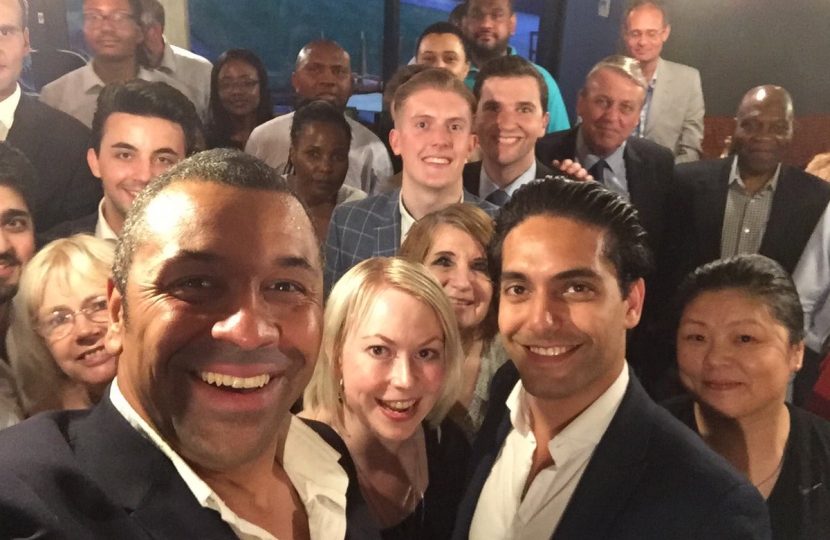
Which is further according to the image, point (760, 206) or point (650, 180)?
point (650, 180)

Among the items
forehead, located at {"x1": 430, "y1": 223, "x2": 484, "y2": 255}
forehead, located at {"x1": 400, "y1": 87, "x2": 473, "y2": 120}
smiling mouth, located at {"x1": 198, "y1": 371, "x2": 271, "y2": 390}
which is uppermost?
forehead, located at {"x1": 400, "y1": 87, "x2": 473, "y2": 120}

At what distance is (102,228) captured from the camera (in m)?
1.81

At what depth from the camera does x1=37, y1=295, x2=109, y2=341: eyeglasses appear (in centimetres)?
146

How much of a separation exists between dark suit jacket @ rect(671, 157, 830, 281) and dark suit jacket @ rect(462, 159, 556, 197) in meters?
0.48

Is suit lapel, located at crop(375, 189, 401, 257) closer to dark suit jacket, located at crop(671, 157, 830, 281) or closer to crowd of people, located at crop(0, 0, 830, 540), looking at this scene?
crowd of people, located at crop(0, 0, 830, 540)

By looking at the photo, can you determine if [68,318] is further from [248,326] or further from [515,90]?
[515,90]

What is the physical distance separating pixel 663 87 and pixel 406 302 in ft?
5.13

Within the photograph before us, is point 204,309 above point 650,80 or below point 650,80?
below

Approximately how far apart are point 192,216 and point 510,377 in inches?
41.7

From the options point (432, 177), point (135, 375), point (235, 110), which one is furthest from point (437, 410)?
point (235, 110)

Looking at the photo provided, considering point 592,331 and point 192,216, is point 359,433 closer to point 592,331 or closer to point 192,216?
point 592,331

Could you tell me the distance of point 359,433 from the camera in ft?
4.86

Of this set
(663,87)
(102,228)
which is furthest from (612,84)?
(102,228)

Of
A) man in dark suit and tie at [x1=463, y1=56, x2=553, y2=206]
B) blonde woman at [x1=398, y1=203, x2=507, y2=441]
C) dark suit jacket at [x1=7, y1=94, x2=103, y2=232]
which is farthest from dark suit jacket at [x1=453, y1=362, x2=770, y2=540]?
dark suit jacket at [x1=7, y1=94, x2=103, y2=232]
